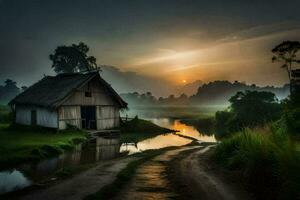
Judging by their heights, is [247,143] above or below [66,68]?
below

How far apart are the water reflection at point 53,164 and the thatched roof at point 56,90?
8.90 metres

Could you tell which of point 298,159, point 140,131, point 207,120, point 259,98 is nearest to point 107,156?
point 298,159

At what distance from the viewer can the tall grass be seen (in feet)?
35.0

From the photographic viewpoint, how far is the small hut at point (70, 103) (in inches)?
1596

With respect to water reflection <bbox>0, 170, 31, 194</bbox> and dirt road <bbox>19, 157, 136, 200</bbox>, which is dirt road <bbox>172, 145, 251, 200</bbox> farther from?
water reflection <bbox>0, 170, 31, 194</bbox>

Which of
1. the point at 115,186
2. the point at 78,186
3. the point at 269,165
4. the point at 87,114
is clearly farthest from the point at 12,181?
the point at 87,114

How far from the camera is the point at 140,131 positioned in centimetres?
4984

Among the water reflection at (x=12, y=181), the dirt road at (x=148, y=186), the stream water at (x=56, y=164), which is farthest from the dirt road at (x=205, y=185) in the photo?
the water reflection at (x=12, y=181)

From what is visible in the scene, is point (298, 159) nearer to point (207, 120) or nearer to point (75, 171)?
point (75, 171)

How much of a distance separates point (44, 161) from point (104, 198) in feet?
43.5

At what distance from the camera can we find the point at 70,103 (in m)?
41.5

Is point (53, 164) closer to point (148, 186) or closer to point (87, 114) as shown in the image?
point (148, 186)

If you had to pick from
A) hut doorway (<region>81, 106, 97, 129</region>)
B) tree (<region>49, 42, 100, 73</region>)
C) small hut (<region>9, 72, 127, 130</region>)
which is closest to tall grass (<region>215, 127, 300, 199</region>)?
small hut (<region>9, 72, 127, 130</region>)

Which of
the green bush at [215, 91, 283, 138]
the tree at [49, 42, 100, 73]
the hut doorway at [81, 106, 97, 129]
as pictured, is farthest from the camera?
the tree at [49, 42, 100, 73]
